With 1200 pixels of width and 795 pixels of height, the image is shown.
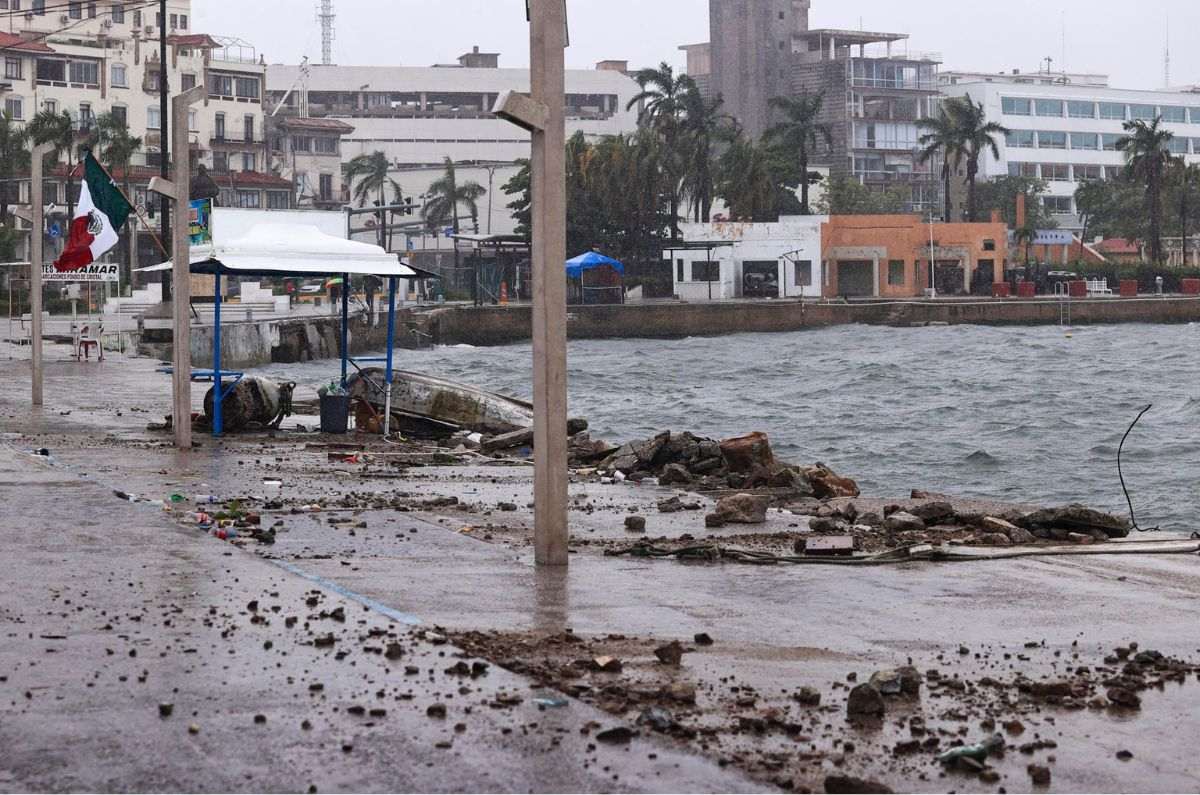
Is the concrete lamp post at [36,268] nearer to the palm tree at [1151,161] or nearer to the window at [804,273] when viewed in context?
the window at [804,273]

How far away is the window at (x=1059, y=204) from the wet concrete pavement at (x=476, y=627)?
147346mm

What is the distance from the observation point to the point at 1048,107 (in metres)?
158

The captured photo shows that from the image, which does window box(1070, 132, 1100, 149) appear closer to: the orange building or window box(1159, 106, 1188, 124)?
window box(1159, 106, 1188, 124)

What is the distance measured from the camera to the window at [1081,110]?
15962cm

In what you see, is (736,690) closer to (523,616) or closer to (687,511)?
(523,616)

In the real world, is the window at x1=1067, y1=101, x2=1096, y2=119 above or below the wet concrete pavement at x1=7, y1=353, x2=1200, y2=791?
above

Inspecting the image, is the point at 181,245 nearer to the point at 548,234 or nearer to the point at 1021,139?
the point at 548,234

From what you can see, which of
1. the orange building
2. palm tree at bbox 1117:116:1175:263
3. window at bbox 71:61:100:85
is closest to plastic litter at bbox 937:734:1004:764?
the orange building

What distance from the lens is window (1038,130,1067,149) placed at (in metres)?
157

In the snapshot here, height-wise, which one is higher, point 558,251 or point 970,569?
point 558,251

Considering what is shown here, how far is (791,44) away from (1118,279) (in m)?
56.8

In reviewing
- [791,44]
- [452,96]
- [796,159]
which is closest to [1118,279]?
[796,159]

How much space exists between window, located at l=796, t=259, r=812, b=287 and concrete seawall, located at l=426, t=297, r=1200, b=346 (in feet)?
27.7

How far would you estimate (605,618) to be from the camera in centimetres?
836
